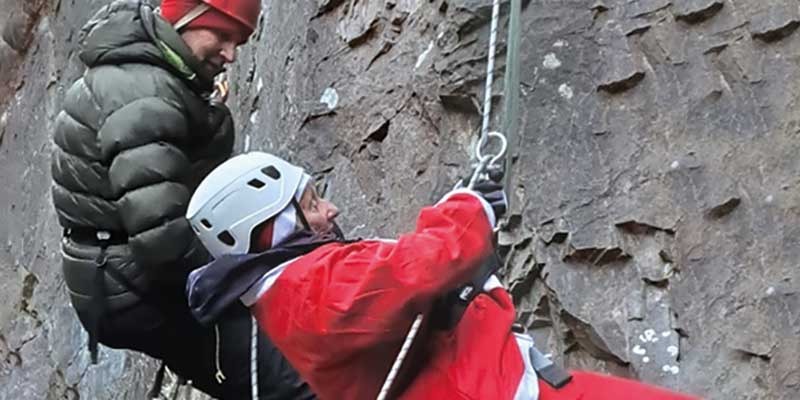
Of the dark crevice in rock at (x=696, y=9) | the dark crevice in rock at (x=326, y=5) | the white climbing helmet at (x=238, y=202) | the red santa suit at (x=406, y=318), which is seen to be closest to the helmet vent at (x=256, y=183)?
the white climbing helmet at (x=238, y=202)

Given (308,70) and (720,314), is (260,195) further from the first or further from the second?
(308,70)

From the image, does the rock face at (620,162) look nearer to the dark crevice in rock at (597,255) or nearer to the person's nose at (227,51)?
the dark crevice in rock at (597,255)

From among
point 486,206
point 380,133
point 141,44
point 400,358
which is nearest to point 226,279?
point 400,358

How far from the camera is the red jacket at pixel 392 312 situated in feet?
6.98

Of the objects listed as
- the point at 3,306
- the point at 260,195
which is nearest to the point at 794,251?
the point at 260,195

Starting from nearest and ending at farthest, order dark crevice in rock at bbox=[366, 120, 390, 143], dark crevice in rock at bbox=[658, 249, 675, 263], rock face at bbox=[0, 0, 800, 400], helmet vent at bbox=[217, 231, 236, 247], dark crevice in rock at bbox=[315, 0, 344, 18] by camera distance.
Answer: helmet vent at bbox=[217, 231, 236, 247] → rock face at bbox=[0, 0, 800, 400] → dark crevice in rock at bbox=[658, 249, 675, 263] → dark crevice in rock at bbox=[366, 120, 390, 143] → dark crevice in rock at bbox=[315, 0, 344, 18]

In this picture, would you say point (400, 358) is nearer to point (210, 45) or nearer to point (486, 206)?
point (486, 206)

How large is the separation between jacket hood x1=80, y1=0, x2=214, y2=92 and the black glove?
112cm

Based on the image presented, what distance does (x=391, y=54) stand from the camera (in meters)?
3.89

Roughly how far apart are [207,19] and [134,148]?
381mm

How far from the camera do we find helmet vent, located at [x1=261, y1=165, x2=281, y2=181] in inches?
99.0

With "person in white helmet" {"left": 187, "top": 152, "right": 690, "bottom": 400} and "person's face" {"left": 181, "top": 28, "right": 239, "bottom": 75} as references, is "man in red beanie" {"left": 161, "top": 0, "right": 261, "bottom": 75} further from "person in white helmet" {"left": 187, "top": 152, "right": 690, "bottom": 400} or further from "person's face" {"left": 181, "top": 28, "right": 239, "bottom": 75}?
"person in white helmet" {"left": 187, "top": 152, "right": 690, "bottom": 400}

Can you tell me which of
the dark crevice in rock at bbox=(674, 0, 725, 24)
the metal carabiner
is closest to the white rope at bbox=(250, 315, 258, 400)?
the metal carabiner

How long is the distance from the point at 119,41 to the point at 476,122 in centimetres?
94
